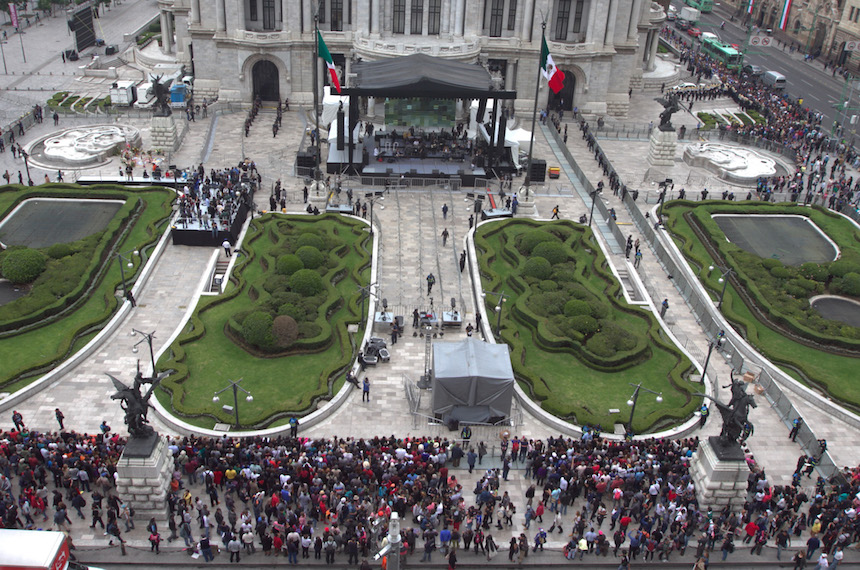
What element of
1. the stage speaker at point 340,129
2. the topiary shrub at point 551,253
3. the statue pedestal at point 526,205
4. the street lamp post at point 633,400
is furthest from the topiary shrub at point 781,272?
the stage speaker at point 340,129

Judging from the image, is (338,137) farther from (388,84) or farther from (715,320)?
(715,320)

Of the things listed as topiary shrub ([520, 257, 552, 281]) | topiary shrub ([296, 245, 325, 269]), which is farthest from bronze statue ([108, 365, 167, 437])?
topiary shrub ([520, 257, 552, 281])

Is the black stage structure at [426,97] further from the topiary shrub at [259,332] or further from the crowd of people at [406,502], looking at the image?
the crowd of people at [406,502]

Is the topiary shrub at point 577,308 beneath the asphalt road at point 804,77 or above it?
above

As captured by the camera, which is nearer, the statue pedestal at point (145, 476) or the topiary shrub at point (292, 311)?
the statue pedestal at point (145, 476)

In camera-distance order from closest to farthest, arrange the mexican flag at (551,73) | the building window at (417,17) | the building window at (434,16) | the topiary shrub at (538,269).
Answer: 1. the topiary shrub at (538,269)
2. the mexican flag at (551,73)
3. the building window at (417,17)
4. the building window at (434,16)
